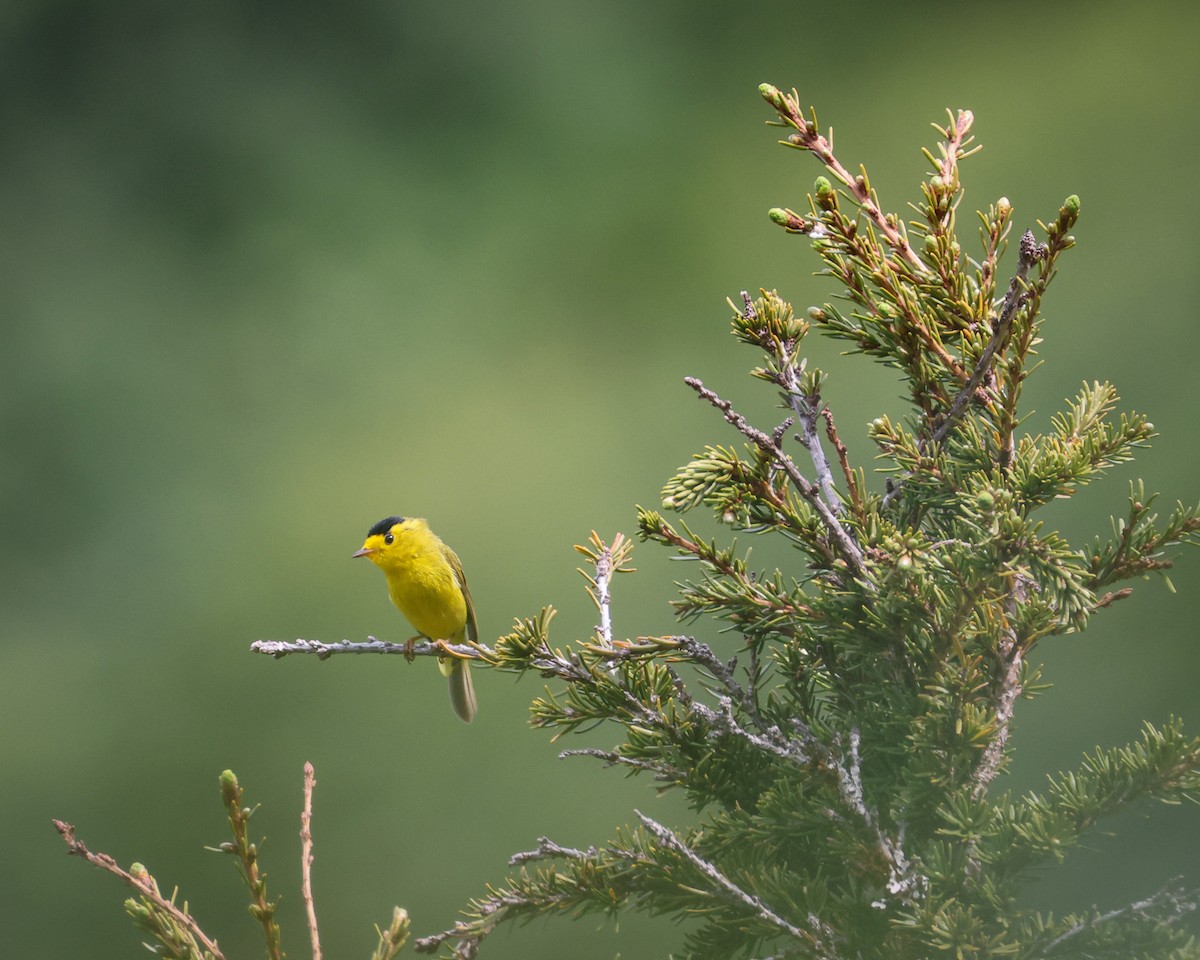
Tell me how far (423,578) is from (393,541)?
14 cm

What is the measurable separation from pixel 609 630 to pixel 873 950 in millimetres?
365

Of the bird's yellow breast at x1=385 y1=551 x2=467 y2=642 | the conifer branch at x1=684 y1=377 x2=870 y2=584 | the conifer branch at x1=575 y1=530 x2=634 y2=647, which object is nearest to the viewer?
the conifer branch at x1=684 y1=377 x2=870 y2=584

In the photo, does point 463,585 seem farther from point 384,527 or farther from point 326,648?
point 326,648

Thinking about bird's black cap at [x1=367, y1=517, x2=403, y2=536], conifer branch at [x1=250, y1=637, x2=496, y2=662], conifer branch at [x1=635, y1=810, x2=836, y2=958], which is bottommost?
conifer branch at [x1=635, y1=810, x2=836, y2=958]

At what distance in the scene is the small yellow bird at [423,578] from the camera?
279cm

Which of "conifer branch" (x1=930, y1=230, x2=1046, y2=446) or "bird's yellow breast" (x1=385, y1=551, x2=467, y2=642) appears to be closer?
"conifer branch" (x1=930, y1=230, x2=1046, y2=446)

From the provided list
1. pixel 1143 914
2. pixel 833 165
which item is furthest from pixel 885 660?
pixel 833 165

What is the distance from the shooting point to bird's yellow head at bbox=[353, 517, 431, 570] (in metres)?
2.83

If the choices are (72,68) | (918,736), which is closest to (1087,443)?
(918,736)

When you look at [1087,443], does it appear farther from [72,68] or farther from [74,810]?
[72,68]

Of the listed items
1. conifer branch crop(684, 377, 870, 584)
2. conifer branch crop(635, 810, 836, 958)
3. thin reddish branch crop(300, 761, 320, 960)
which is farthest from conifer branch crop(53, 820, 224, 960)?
conifer branch crop(684, 377, 870, 584)

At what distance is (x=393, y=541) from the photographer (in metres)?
2.87

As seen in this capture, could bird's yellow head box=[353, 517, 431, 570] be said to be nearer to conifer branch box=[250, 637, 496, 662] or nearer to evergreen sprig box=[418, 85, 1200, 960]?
conifer branch box=[250, 637, 496, 662]

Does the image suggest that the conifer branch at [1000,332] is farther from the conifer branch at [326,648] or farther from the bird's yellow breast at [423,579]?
the bird's yellow breast at [423,579]
